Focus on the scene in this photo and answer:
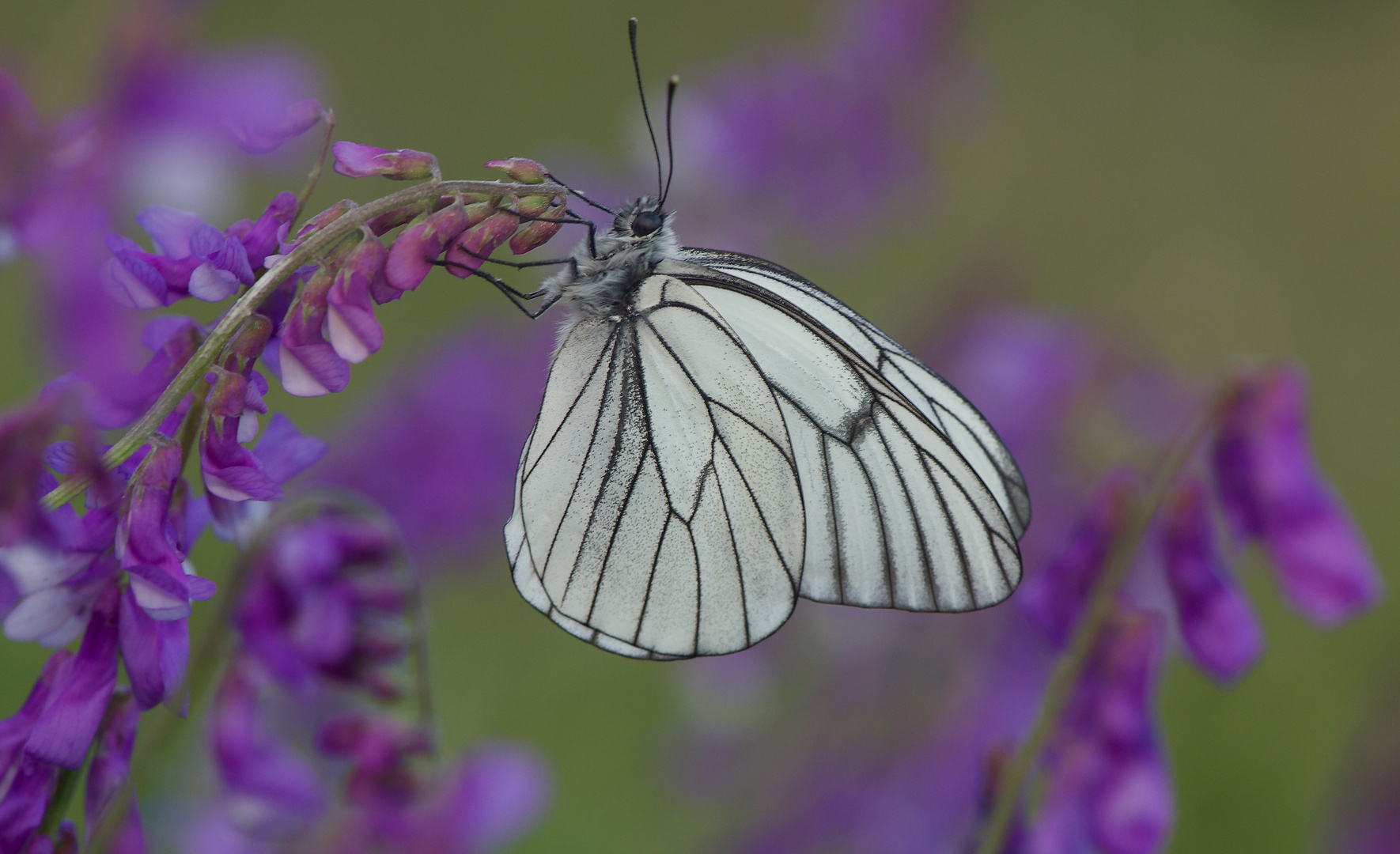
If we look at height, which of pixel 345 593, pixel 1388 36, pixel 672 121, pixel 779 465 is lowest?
pixel 345 593

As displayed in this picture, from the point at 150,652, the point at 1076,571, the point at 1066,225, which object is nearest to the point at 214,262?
the point at 150,652

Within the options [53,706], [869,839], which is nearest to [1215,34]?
[869,839]

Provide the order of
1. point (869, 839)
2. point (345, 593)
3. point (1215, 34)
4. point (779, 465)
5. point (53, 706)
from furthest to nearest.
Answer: point (1215, 34) < point (869, 839) < point (779, 465) < point (345, 593) < point (53, 706)

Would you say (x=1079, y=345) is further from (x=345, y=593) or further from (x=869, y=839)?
(x=345, y=593)

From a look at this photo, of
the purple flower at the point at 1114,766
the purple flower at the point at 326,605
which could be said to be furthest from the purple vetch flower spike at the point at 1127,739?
the purple flower at the point at 326,605

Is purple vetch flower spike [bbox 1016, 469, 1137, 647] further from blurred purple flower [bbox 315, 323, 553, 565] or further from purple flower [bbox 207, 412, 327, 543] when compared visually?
blurred purple flower [bbox 315, 323, 553, 565]

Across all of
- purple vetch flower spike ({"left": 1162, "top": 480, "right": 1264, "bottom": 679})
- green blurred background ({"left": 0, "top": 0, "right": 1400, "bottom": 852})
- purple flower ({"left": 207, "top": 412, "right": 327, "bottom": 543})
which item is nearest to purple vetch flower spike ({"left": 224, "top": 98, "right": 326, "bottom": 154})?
purple flower ({"left": 207, "top": 412, "right": 327, "bottom": 543})
